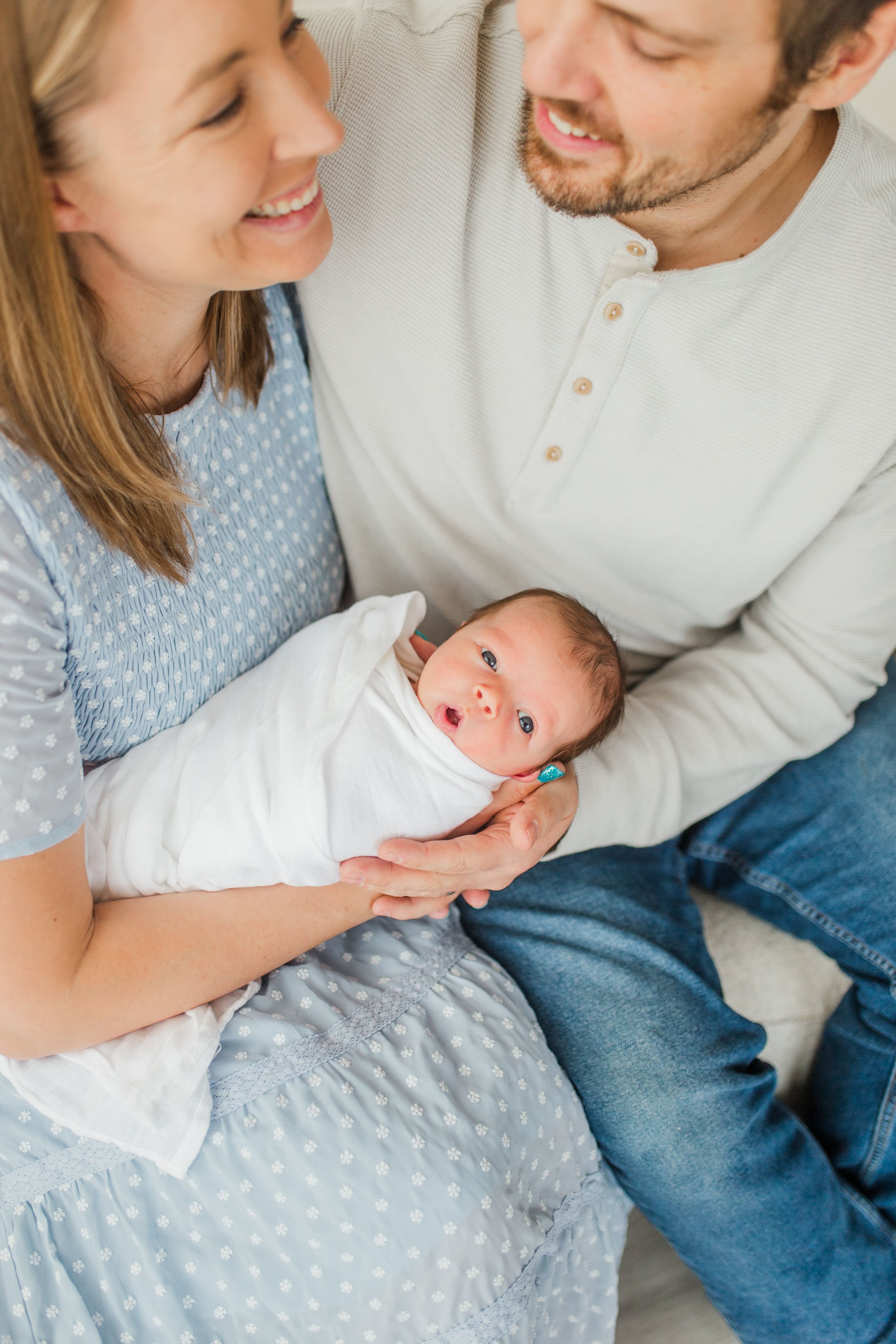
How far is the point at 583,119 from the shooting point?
103 cm

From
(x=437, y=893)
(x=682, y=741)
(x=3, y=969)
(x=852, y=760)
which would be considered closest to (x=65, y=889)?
(x=3, y=969)

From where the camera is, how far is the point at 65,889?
0.94 metres

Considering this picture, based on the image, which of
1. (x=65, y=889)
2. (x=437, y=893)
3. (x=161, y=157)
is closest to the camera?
(x=161, y=157)

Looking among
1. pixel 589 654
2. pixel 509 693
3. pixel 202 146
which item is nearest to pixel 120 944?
pixel 509 693

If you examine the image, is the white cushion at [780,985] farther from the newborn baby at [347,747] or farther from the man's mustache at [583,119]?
the man's mustache at [583,119]

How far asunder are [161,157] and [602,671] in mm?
736

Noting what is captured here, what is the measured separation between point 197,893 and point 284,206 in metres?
0.75

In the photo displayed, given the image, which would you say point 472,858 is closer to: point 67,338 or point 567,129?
point 67,338

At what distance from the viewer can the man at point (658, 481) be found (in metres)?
1.16

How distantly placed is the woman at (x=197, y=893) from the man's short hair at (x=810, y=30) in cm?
46

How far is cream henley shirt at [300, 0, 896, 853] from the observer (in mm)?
1183

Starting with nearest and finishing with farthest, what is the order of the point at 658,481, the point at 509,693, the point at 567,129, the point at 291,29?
the point at 291,29 < the point at 567,129 < the point at 509,693 < the point at 658,481

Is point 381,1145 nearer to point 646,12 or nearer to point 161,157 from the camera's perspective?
point 161,157

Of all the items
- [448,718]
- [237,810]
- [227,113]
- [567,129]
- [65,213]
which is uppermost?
[567,129]
